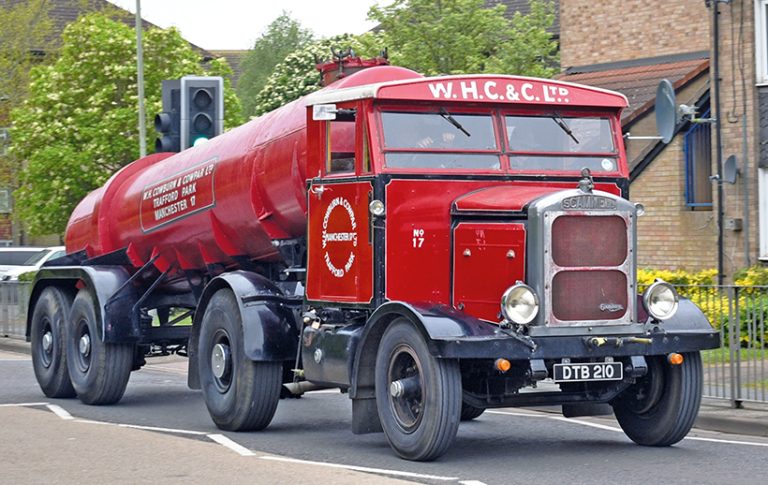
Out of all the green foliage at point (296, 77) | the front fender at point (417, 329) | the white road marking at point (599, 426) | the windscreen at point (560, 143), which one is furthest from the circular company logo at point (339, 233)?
the green foliage at point (296, 77)

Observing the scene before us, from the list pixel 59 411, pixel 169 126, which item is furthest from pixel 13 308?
pixel 59 411

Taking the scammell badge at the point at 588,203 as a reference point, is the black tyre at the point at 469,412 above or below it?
below

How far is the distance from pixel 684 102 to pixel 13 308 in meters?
12.6

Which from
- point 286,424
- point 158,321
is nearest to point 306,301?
point 286,424

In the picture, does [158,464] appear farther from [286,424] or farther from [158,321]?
[158,321]

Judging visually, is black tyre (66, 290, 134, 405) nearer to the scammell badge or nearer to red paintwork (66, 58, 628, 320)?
red paintwork (66, 58, 628, 320)

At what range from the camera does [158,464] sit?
10672mm

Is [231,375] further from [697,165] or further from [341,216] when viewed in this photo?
[697,165]

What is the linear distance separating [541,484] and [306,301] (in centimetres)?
348

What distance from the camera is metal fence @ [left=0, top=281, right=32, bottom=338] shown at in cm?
2619

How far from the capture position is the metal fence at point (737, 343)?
13.2 meters

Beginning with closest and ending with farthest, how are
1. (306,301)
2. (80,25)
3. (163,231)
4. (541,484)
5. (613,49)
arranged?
(541,484) → (306,301) → (163,231) → (613,49) → (80,25)

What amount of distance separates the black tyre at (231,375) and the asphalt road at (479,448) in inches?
6.8

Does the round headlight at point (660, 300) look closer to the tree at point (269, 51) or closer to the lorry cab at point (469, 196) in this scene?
the lorry cab at point (469, 196)
